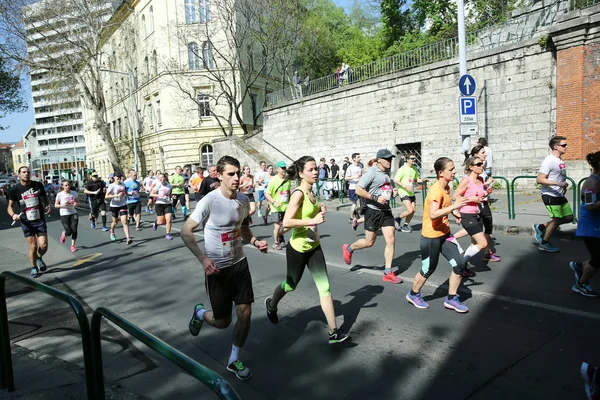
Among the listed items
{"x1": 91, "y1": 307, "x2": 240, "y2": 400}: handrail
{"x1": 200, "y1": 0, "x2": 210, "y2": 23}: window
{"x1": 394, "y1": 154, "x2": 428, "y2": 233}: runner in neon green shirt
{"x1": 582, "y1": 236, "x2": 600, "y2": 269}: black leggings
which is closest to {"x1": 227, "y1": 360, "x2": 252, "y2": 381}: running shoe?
{"x1": 91, "y1": 307, "x2": 240, "y2": 400}: handrail

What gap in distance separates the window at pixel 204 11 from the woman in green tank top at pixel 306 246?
30440 millimetres

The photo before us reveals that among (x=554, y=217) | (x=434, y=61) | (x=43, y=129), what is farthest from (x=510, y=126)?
(x=43, y=129)

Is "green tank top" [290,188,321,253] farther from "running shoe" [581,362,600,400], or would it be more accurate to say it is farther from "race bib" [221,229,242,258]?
"running shoe" [581,362,600,400]

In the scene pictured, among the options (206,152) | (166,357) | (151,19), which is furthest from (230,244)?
(151,19)

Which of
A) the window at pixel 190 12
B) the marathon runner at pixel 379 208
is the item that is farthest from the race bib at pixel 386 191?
the window at pixel 190 12

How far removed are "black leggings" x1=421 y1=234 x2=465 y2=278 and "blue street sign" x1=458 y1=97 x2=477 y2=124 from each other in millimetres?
8439

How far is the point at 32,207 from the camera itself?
8211 millimetres

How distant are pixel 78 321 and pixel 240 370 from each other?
146cm

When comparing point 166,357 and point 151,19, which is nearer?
point 166,357

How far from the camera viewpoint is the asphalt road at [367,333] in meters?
3.53

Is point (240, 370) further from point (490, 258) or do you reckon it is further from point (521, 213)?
point (521, 213)

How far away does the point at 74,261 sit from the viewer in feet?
30.8

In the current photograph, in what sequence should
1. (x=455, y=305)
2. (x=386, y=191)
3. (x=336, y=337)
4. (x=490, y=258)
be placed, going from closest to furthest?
(x=336, y=337) → (x=455, y=305) → (x=386, y=191) → (x=490, y=258)

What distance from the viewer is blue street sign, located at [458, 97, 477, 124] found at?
12.4 meters
